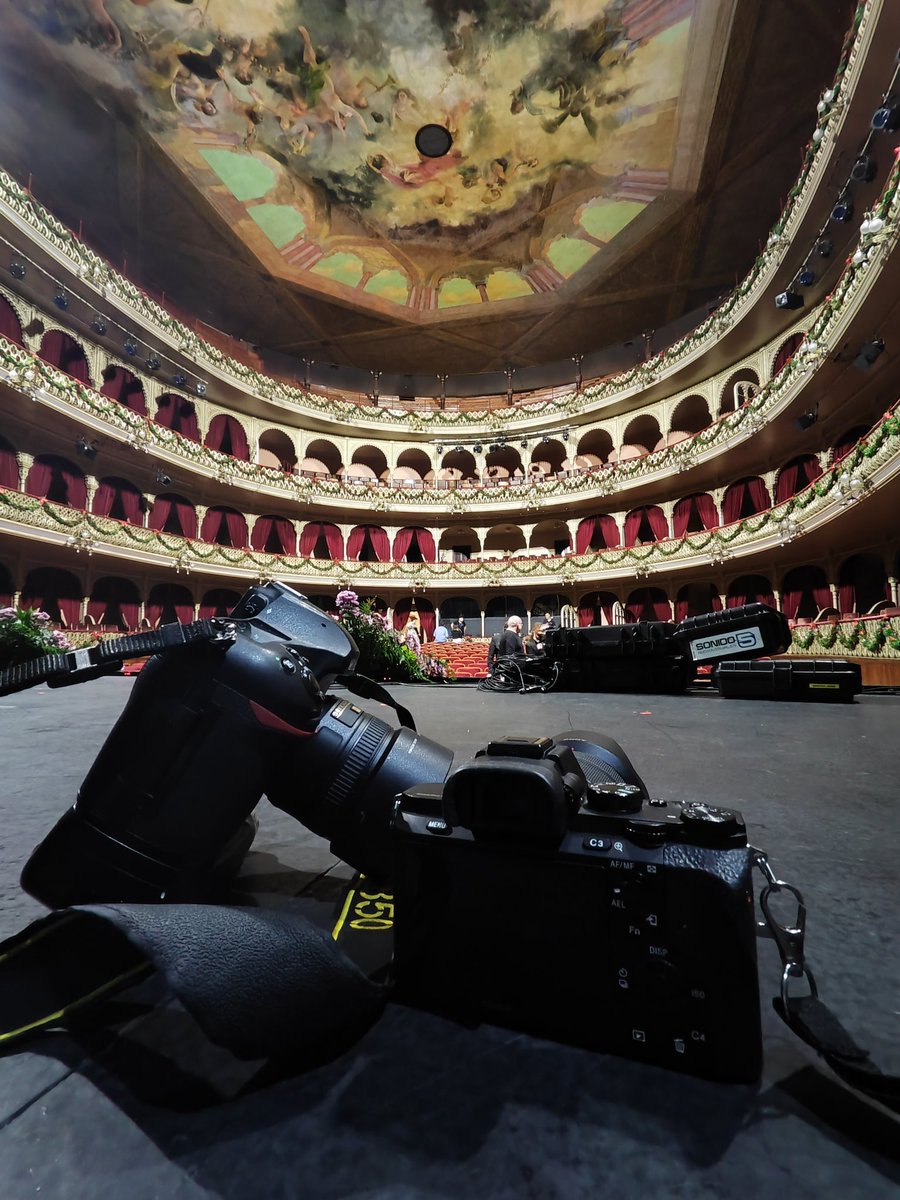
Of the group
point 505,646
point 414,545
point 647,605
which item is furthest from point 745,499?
point 505,646

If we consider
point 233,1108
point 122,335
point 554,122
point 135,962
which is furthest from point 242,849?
point 554,122

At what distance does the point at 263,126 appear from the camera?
17234 mm

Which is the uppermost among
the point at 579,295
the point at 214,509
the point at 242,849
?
the point at 579,295

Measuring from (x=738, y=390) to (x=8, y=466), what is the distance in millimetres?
23816

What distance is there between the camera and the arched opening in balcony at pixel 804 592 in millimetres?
16125

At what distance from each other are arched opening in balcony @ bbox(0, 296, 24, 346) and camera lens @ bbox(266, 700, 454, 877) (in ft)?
63.2

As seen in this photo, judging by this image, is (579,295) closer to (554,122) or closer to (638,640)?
(554,122)

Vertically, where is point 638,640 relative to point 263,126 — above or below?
below

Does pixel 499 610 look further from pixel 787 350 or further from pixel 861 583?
pixel 787 350

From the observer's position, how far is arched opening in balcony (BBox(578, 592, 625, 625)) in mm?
22391

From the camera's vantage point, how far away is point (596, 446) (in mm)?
25156

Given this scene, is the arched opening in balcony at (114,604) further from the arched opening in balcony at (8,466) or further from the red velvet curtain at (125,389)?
the red velvet curtain at (125,389)

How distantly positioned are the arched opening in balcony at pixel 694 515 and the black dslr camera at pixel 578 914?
20.9 metres

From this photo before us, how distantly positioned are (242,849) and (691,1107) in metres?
0.81
